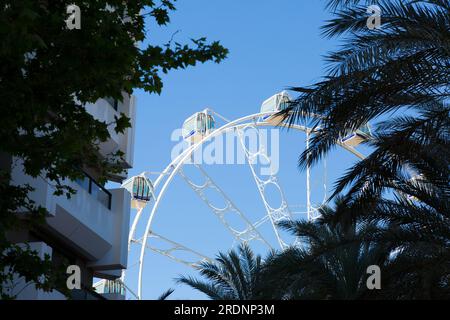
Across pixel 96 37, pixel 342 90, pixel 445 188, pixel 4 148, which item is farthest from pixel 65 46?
pixel 445 188

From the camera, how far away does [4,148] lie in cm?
1216

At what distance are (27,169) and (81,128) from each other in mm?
835

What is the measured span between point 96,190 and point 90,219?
0.88 metres

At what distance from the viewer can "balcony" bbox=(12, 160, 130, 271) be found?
18.6 m

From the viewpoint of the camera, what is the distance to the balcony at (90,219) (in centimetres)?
1864

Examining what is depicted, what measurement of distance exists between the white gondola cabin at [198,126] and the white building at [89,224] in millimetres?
22760

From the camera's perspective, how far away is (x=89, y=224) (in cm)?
2084

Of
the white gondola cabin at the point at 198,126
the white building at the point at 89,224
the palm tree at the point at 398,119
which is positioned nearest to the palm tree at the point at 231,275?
the white building at the point at 89,224

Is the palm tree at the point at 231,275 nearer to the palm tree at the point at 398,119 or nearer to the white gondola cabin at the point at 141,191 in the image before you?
the palm tree at the point at 398,119

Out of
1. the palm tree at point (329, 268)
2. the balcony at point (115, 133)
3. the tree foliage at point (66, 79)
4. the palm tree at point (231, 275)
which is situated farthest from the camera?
the palm tree at point (231, 275)

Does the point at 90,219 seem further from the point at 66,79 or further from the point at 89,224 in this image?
the point at 66,79

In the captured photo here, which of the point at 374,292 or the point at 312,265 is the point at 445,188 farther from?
the point at 312,265

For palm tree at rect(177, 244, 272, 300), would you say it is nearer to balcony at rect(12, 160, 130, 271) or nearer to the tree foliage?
balcony at rect(12, 160, 130, 271)

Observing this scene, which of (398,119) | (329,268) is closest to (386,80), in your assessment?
(398,119)
